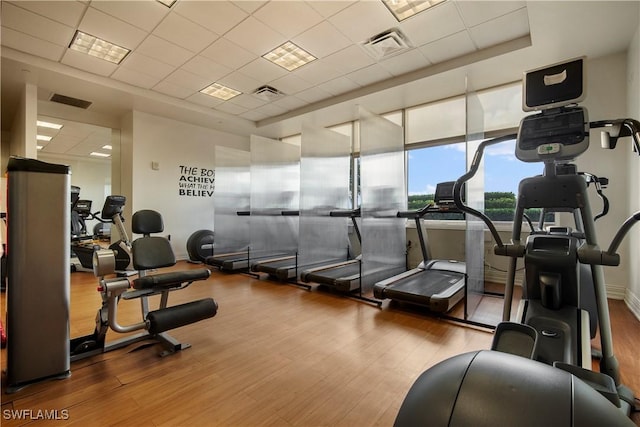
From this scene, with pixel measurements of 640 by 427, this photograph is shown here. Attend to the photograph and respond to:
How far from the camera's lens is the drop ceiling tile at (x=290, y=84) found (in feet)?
16.3

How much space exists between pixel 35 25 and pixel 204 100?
267 centimetres

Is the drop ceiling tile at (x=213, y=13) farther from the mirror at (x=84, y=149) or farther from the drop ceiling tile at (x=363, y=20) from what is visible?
the mirror at (x=84, y=149)

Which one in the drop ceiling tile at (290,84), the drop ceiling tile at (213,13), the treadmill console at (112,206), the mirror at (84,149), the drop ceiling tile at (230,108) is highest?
the drop ceiling tile at (230,108)

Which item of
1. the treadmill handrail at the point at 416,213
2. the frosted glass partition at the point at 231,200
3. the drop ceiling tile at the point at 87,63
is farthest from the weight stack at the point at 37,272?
the frosted glass partition at the point at 231,200

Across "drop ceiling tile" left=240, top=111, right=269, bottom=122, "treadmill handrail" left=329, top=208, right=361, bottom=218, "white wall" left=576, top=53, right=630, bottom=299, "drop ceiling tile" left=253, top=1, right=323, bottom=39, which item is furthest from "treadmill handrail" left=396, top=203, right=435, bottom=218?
"drop ceiling tile" left=240, top=111, right=269, bottom=122

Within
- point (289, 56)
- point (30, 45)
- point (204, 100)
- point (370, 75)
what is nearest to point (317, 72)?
point (289, 56)

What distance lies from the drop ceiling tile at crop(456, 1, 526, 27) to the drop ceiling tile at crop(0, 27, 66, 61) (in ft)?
16.9

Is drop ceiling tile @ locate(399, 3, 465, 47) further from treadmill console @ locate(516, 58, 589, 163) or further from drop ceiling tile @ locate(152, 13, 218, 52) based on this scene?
drop ceiling tile @ locate(152, 13, 218, 52)

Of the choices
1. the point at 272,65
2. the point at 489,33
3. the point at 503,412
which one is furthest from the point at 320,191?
the point at 503,412

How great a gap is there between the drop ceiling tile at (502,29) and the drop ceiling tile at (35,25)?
16.6ft

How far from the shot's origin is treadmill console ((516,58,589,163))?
1.79 metres

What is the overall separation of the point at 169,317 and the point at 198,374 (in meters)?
0.48

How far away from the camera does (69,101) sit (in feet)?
18.2

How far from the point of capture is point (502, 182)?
474 cm
